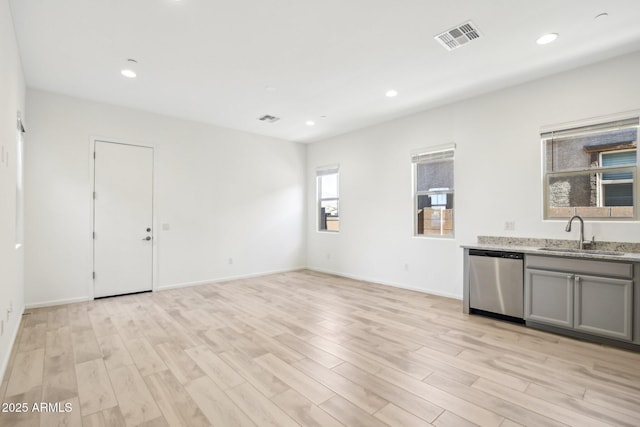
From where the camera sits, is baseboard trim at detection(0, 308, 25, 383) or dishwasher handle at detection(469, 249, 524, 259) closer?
baseboard trim at detection(0, 308, 25, 383)

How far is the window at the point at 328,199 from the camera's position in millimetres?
6762

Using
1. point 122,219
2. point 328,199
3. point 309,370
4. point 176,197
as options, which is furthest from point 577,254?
point 122,219

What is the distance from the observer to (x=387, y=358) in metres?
2.73

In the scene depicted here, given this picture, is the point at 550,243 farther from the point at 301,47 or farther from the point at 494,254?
the point at 301,47

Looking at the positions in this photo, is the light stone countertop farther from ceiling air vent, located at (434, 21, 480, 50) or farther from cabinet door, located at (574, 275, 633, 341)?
ceiling air vent, located at (434, 21, 480, 50)

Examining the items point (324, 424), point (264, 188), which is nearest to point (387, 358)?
point (324, 424)

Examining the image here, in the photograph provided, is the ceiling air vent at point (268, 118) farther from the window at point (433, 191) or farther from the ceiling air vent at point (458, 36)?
the ceiling air vent at point (458, 36)

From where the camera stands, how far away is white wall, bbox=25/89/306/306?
4277 mm

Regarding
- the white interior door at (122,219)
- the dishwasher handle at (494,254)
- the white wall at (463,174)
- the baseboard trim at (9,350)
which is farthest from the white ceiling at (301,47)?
the baseboard trim at (9,350)

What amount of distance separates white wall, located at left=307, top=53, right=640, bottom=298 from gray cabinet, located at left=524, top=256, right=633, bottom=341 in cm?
59

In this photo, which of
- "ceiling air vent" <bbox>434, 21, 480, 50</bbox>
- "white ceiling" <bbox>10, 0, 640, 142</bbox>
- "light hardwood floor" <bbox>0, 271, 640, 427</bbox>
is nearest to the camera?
"light hardwood floor" <bbox>0, 271, 640, 427</bbox>

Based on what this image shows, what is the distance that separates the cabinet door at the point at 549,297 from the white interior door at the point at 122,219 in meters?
5.50

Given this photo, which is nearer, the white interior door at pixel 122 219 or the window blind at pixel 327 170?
the white interior door at pixel 122 219

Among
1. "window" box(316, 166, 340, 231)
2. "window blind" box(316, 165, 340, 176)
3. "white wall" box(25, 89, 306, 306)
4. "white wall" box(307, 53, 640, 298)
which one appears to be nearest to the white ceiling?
"white wall" box(307, 53, 640, 298)
